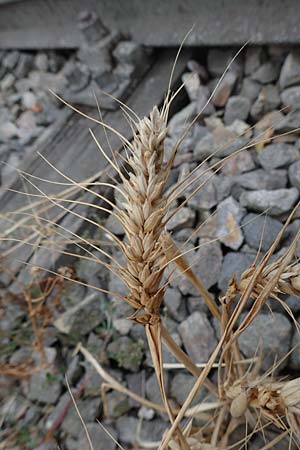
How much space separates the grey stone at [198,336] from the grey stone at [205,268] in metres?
0.07

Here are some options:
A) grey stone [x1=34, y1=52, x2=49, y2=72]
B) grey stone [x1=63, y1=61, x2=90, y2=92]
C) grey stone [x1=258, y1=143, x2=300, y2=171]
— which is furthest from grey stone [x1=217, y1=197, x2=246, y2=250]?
grey stone [x1=34, y1=52, x2=49, y2=72]

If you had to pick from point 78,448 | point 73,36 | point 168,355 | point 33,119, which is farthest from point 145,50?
point 78,448

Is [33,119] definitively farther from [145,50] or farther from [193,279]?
[193,279]

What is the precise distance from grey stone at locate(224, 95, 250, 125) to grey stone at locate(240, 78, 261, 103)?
32mm

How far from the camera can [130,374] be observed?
3.93ft

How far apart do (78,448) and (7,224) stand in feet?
2.77

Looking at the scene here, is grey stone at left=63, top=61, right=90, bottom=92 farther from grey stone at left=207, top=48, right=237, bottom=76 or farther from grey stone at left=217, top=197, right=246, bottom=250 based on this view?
grey stone at left=217, top=197, right=246, bottom=250

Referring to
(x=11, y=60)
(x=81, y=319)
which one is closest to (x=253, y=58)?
(x=81, y=319)

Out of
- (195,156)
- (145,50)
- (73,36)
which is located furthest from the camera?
(73,36)

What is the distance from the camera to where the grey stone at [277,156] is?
1293 millimetres

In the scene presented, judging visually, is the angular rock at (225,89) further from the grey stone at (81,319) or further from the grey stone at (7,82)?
the grey stone at (7,82)

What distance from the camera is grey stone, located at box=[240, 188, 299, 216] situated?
119 cm

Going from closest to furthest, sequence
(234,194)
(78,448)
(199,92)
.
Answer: (78,448), (234,194), (199,92)

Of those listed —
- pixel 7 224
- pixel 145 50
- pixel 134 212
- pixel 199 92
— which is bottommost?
pixel 134 212
